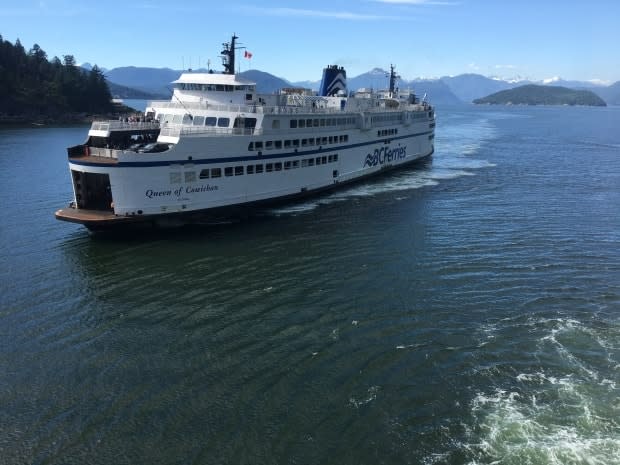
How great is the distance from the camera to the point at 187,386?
536 inches

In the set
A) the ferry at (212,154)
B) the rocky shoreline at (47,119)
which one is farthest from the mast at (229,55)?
the rocky shoreline at (47,119)

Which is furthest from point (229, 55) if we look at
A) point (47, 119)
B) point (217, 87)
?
point (47, 119)

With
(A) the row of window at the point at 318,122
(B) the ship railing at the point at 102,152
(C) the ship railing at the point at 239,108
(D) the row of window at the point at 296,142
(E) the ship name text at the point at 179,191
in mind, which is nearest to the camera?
(E) the ship name text at the point at 179,191

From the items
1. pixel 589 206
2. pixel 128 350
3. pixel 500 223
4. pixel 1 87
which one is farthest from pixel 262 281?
pixel 1 87

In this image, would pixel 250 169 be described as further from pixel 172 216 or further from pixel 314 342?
pixel 314 342

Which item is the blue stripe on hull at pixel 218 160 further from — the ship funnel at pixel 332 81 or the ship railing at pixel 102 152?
the ship funnel at pixel 332 81

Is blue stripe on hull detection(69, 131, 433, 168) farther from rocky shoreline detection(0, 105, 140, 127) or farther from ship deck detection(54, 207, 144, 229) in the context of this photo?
rocky shoreline detection(0, 105, 140, 127)

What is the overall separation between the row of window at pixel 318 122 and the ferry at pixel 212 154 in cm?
8

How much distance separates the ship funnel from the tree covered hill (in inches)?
3498

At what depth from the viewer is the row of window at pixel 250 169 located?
2709 centimetres

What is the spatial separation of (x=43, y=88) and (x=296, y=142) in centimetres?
10450

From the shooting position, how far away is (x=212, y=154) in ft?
91.1

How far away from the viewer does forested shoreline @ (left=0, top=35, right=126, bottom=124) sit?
105731mm

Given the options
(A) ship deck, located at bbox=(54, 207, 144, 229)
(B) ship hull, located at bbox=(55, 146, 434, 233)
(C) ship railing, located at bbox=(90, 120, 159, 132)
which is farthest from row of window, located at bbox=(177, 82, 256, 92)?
(A) ship deck, located at bbox=(54, 207, 144, 229)
